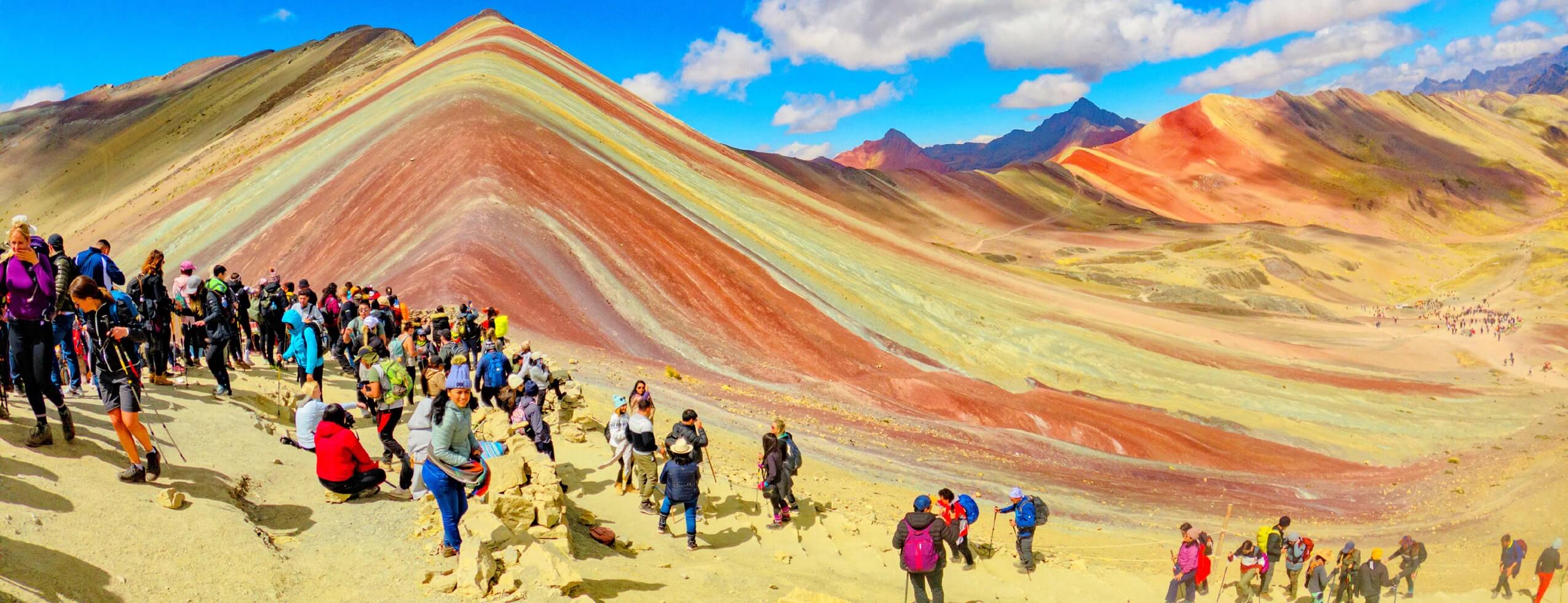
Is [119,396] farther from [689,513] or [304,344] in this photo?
[689,513]

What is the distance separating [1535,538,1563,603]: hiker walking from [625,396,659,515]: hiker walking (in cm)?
1532

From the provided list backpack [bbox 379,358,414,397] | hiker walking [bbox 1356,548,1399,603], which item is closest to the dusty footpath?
backpack [bbox 379,358,414,397]

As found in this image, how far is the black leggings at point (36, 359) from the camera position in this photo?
23.6ft

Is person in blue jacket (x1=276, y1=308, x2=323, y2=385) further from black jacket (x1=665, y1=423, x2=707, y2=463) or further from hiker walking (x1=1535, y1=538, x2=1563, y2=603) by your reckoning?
hiker walking (x1=1535, y1=538, x2=1563, y2=603)

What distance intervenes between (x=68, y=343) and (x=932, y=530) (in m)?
10.1

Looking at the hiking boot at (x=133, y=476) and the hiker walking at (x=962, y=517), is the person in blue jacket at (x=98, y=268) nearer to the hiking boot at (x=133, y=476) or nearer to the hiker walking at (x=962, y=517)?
the hiking boot at (x=133, y=476)

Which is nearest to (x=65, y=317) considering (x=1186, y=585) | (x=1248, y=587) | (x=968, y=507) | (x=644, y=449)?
(x=644, y=449)

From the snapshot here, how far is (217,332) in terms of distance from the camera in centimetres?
1064

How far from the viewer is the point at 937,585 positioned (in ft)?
26.9

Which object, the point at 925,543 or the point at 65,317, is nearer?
the point at 925,543

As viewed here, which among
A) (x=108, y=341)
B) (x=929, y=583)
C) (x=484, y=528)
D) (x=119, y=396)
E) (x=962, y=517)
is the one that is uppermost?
(x=108, y=341)

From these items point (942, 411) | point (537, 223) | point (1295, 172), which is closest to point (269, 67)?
point (537, 223)

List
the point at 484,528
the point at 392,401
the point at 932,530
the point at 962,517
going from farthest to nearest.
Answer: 1. the point at 962,517
2. the point at 392,401
3. the point at 932,530
4. the point at 484,528

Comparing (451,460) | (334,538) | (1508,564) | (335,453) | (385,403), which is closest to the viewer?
(451,460)
